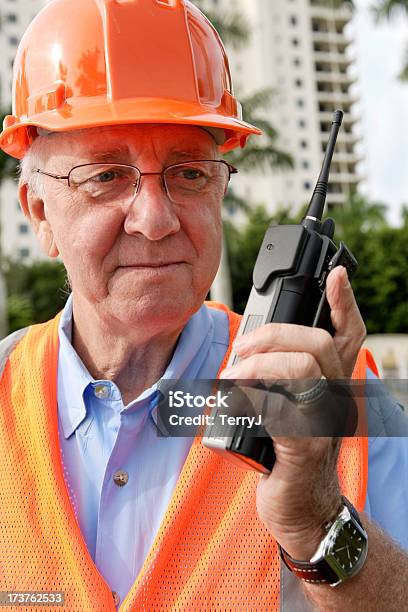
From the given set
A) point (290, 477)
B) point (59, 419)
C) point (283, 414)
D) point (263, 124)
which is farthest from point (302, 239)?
point (263, 124)

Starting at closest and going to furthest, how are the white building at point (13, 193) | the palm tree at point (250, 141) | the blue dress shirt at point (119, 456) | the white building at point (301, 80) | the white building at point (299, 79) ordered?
Answer: the blue dress shirt at point (119, 456) → the palm tree at point (250, 141) → the white building at point (13, 193) → the white building at point (299, 79) → the white building at point (301, 80)

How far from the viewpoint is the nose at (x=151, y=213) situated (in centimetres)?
194

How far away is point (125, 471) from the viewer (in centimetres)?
201

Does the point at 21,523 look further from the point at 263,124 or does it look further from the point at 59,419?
the point at 263,124

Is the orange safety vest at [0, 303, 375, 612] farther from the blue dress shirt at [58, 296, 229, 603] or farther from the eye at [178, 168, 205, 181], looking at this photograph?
the eye at [178, 168, 205, 181]

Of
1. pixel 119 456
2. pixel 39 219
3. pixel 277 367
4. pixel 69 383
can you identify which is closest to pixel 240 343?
pixel 277 367

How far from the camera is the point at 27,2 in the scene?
69.5 metres

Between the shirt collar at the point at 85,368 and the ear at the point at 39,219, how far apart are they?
256mm

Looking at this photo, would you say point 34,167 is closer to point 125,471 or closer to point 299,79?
point 125,471

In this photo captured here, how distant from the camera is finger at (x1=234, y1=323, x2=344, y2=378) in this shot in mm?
1392

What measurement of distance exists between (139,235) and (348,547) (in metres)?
0.97

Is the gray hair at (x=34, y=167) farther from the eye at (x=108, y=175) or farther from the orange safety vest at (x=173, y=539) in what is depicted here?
the orange safety vest at (x=173, y=539)

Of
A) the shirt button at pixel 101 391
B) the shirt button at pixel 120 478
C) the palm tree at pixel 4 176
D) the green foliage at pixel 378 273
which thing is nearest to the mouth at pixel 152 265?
the shirt button at pixel 101 391

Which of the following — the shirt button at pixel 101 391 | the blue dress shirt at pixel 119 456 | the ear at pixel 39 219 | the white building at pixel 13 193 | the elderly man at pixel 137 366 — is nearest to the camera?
the elderly man at pixel 137 366
